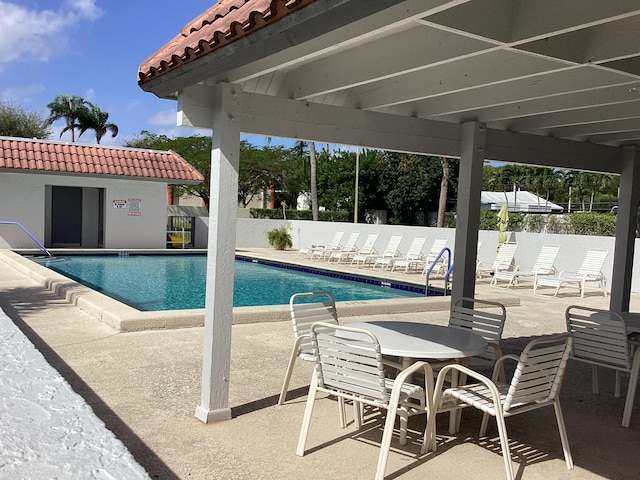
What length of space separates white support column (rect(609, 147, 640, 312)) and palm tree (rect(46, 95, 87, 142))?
1804 inches

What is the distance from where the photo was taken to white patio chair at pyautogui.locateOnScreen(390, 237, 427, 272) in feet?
55.9

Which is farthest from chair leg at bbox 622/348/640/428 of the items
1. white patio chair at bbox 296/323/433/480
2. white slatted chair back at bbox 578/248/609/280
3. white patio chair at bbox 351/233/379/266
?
white patio chair at bbox 351/233/379/266

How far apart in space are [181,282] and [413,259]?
21.3 feet

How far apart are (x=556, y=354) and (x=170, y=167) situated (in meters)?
19.8

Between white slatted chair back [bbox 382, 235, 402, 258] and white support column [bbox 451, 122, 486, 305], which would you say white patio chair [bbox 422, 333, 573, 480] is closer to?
white support column [bbox 451, 122, 486, 305]

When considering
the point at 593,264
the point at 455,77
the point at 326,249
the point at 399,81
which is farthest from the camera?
the point at 326,249

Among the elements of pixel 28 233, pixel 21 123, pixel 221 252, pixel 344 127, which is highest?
pixel 21 123

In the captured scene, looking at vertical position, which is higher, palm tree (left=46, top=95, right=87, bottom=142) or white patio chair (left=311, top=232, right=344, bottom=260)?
palm tree (left=46, top=95, right=87, bottom=142)

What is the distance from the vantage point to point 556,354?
12.7 feet

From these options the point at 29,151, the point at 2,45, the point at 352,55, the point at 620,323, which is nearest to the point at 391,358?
the point at 620,323

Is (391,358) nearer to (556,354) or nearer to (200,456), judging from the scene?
(556,354)

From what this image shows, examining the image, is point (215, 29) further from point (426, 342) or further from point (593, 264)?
point (593, 264)

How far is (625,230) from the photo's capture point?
7.84 meters

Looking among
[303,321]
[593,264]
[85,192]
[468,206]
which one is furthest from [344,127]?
[85,192]
